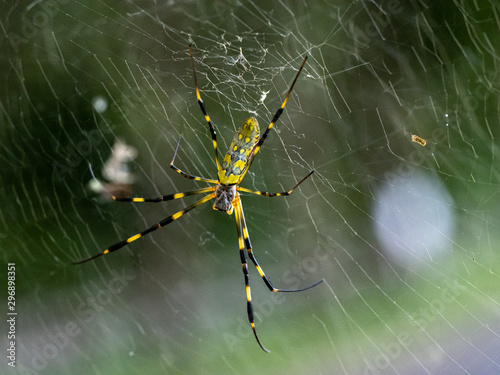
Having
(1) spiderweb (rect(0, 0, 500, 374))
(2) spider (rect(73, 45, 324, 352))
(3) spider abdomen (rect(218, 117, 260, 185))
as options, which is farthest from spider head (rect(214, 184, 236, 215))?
(1) spiderweb (rect(0, 0, 500, 374))

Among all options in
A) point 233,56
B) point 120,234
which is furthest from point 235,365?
point 233,56

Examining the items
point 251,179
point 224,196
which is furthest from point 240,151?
point 251,179

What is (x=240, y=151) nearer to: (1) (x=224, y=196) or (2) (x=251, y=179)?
(1) (x=224, y=196)

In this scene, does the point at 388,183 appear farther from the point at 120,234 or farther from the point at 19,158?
the point at 19,158

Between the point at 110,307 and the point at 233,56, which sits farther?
the point at 110,307

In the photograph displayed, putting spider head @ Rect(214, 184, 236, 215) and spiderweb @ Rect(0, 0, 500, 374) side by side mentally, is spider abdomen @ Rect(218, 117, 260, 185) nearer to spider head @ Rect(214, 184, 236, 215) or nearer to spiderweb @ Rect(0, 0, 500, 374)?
spider head @ Rect(214, 184, 236, 215)

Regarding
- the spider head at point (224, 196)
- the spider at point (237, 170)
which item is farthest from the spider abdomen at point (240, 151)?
the spider head at point (224, 196)
